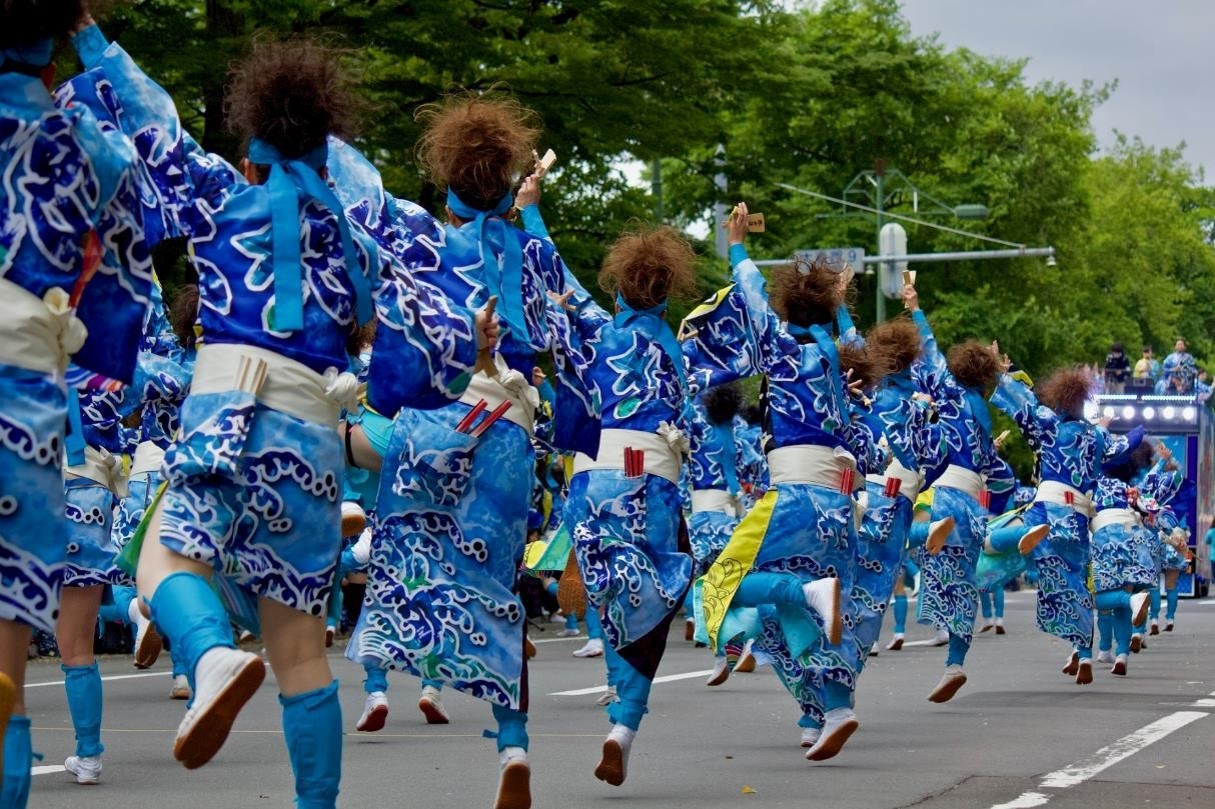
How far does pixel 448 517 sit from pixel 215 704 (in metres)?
2.29

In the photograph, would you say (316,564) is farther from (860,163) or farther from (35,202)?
(860,163)

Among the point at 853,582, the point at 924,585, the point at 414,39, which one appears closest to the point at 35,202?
the point at 853,582

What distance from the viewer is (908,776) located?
830 cm

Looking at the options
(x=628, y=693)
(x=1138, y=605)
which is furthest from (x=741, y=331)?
(x=1138, y=605)

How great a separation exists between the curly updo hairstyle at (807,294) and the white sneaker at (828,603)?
1.26 meters

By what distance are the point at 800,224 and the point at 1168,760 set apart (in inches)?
1245

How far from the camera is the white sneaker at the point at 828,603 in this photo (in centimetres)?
848

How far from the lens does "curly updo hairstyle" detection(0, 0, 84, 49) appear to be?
14.6ft

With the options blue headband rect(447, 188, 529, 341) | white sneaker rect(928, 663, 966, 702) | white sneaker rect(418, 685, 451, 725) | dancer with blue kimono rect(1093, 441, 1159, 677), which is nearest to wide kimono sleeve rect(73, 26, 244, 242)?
blue headband rect(447, 188, 529, 341)

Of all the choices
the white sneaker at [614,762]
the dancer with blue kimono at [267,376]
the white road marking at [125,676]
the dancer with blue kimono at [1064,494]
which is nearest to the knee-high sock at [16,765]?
the dancer with blue kimono at [267,376]

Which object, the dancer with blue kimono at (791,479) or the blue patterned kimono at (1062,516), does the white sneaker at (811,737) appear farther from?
the blue patterned kimono at (1062,516)

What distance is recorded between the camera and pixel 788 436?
912 cm

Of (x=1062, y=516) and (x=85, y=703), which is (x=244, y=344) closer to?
(x=85, y=703)

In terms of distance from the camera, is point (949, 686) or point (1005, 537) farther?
point (1005, 537)
